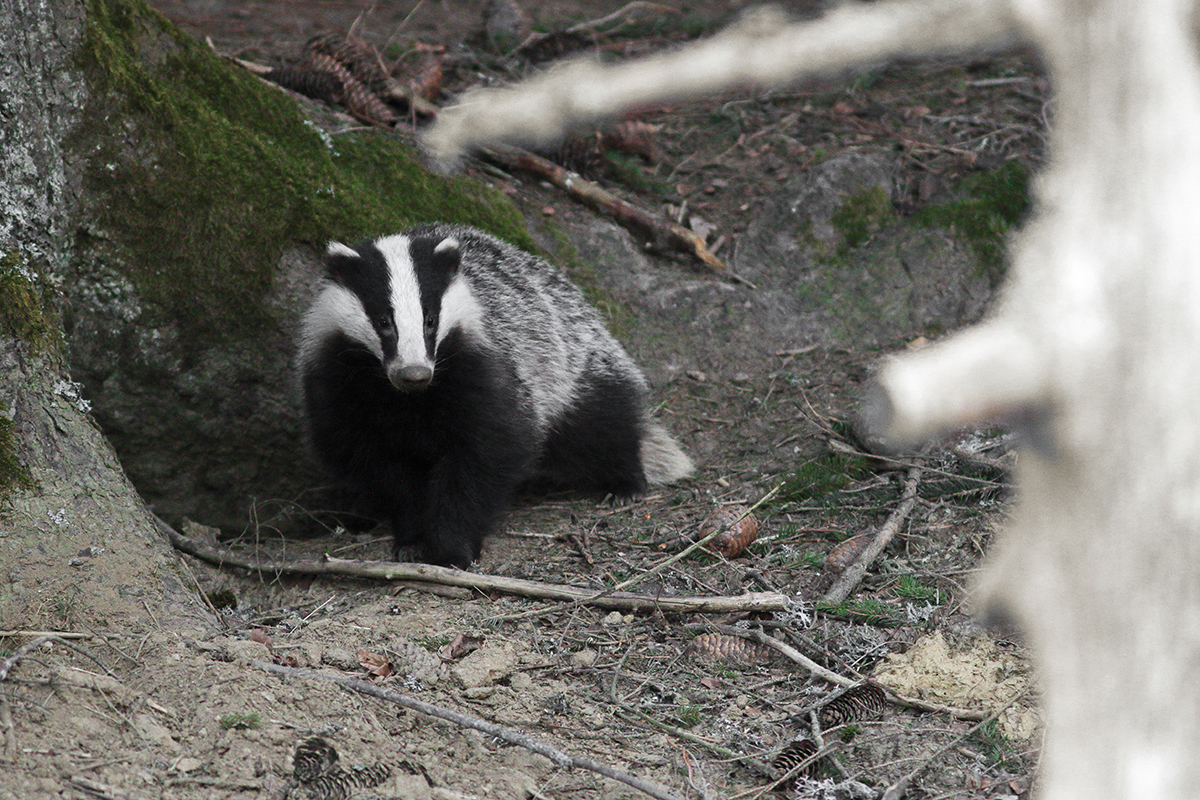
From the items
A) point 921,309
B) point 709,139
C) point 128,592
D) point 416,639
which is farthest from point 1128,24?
→ point 709,139

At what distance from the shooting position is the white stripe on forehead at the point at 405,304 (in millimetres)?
3666

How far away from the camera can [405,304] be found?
3744mm

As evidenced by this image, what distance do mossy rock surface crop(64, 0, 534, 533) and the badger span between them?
0.40 meters

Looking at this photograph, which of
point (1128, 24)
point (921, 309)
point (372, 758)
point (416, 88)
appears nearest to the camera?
point (1128, 24)

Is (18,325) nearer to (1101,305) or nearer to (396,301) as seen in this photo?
(396,301)

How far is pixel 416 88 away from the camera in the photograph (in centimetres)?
607

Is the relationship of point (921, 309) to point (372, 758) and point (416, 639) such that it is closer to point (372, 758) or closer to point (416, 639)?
point (416, 639)

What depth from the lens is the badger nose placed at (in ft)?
11.8

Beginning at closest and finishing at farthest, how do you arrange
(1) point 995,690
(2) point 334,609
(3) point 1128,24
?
(3) point 1128,24 → (1) point 995,690 → (2) point 334,609

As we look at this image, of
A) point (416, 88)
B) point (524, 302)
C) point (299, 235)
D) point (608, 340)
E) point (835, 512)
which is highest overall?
point (416, 88)

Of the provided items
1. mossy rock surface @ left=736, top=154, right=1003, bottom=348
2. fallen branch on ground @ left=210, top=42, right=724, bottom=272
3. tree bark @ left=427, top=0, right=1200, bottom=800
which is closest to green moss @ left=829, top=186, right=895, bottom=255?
mossy rock surface @ left=736, top=154, right=1003, bottom=348

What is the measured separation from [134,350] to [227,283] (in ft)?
1.45

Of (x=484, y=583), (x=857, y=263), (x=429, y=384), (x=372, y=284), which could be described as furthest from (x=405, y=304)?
(x=857, y=263)

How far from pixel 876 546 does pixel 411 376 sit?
1669mm
